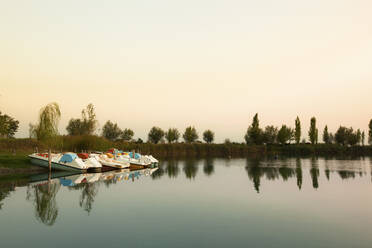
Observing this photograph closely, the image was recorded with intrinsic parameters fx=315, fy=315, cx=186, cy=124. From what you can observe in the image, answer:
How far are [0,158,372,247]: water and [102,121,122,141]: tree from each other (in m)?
81.7

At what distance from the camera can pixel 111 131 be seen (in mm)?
107312

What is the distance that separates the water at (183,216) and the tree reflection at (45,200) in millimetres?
49

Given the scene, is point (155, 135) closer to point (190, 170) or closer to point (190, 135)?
point (190, 135)

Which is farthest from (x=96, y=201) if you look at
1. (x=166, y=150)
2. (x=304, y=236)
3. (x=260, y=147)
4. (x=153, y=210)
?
(x=260, y=147)

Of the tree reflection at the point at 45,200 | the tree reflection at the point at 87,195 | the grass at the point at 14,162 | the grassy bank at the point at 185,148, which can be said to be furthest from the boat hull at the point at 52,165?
the grassy bank at the point at 185,148

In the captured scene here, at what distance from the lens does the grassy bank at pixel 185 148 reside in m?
54.6

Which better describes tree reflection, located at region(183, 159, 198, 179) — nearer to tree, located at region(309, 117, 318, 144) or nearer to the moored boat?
the moored boat

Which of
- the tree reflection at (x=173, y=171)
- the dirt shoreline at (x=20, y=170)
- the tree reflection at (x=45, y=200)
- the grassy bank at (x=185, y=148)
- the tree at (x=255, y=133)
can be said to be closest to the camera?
the tree reflection at (x=45, y=200)

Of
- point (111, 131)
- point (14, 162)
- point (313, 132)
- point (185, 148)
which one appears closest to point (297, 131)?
point (313, 132)

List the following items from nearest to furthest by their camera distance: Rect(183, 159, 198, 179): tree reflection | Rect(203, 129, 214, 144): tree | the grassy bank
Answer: Rect(183, 159, 198, 179): tree reflection → the grassy bank → Rect(203, 129, 214, 144): tree

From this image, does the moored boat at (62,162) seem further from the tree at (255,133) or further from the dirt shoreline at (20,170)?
the tree at (255,133)

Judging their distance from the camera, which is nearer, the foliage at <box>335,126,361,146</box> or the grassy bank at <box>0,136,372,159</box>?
the grassy bank at <box>0,136,372,159</box>

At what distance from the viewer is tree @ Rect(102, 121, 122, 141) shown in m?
107

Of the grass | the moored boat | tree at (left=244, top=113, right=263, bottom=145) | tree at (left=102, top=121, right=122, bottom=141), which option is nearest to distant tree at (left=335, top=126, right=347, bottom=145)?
tree at (left=244, top=113, right=263, bottom=145)
